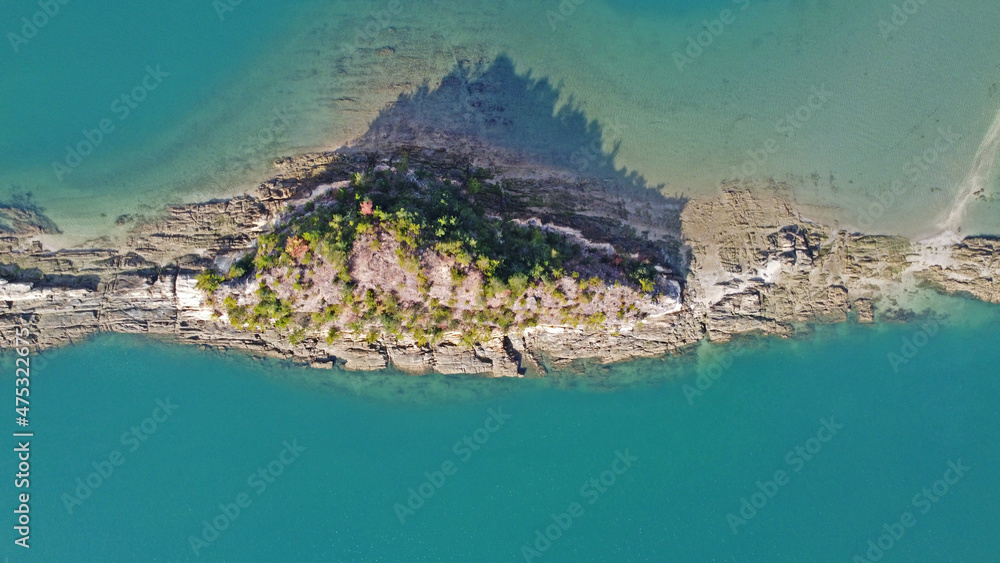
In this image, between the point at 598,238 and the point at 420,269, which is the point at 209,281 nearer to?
the point at 420,269

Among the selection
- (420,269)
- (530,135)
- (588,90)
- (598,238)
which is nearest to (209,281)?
(420,269)

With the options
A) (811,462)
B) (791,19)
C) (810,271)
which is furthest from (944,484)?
(791,19)

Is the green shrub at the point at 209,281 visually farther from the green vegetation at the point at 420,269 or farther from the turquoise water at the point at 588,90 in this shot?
the turquoise water at the point at 588,90

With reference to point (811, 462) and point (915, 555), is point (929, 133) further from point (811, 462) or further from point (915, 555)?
point (915, 555)

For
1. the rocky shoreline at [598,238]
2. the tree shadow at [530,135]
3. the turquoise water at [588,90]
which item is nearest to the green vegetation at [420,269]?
the rocky shoreline at [598,238]

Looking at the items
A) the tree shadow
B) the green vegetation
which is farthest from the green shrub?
the tree shadow

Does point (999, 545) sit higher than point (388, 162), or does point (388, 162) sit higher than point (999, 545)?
point (388, 162)


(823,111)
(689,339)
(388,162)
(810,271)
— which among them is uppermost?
(823,111)
